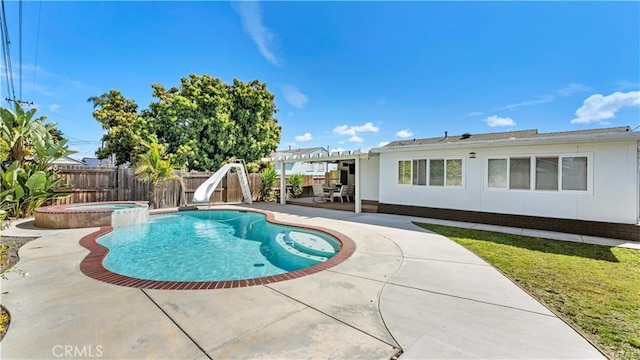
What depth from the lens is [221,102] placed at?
66.8ft

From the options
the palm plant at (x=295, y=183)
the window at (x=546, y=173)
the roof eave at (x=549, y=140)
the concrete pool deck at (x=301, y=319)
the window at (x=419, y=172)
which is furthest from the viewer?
the palm plant at (x=295, y=183)

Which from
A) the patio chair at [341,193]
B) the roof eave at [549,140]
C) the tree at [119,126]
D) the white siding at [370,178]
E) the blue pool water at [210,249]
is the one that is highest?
the tree at [119,126]

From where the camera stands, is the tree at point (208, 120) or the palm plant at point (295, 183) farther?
the tree at point (208, 120)

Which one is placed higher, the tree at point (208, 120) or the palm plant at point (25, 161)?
the tree at point (208, 120)

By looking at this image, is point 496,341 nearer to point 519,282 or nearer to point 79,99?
point 519,282

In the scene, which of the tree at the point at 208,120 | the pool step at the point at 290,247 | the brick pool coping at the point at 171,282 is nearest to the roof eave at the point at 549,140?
the brick pool coping at the point at 171,282

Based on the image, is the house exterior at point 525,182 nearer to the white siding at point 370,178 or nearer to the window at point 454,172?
the window at point 454,172

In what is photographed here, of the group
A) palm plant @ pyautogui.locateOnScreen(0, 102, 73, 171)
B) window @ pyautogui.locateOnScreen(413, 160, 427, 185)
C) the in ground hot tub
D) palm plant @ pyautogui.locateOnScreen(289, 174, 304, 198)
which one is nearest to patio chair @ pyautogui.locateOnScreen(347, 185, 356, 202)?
palm plant @ pyautogui.locateOnScreen(289, 174, 304, 198)

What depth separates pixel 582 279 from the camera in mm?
4738

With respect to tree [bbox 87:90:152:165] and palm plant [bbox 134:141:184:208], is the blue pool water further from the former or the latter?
tree [bbox 87:90:152:165]

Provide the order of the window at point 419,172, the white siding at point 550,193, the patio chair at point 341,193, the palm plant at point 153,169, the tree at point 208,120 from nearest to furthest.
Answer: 1. the white siding at point 550,193
2. the window at point 419,172
3. the palm plant at point 153,169
4. the patio chair at point 341,193
5. the tree at point 208,120

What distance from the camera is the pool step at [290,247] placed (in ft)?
22.3

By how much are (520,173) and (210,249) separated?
10620 mm

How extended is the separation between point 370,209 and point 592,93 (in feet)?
55.3
